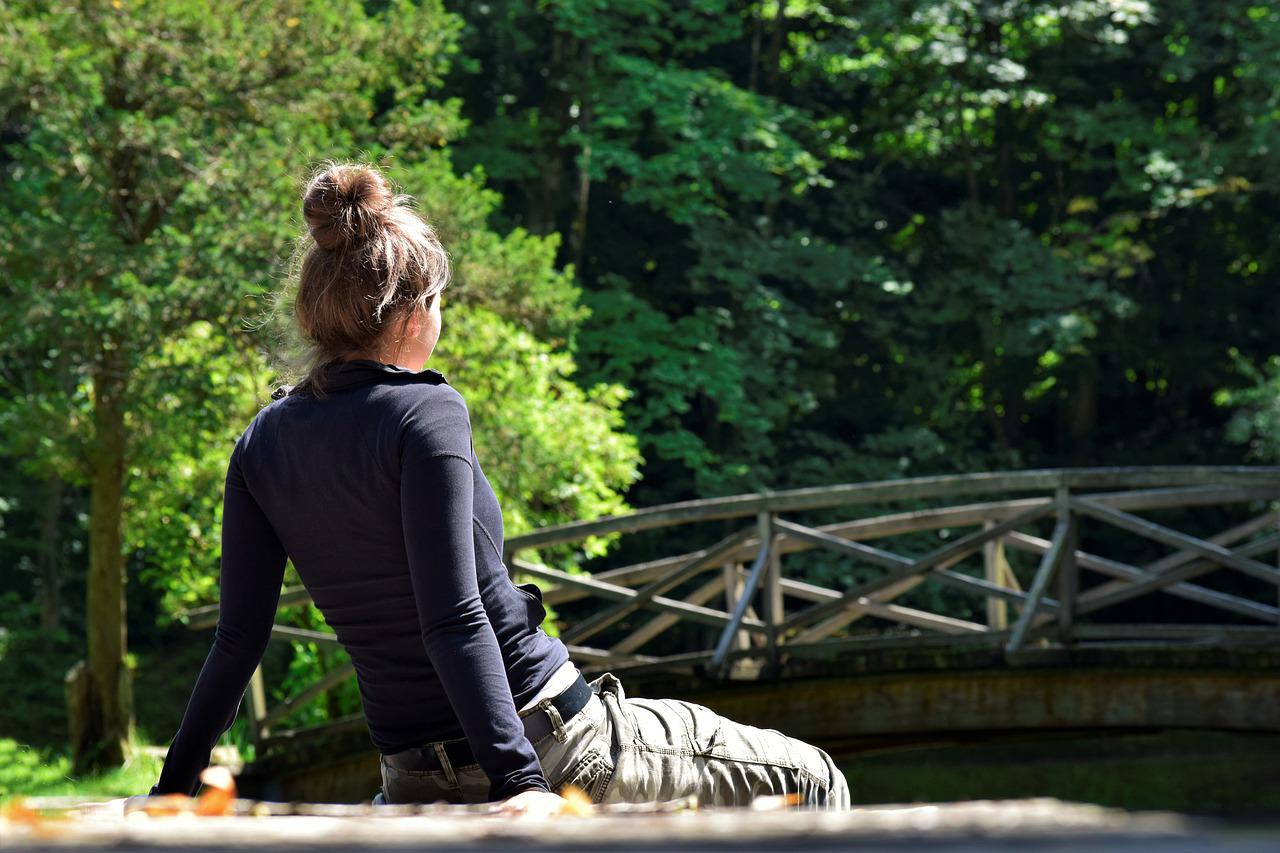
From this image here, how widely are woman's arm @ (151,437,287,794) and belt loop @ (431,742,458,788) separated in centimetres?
30

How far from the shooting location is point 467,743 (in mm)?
1754

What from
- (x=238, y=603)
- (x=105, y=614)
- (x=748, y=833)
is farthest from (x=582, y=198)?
(x=748, y=833)

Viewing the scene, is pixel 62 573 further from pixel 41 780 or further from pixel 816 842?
pixel 816 842

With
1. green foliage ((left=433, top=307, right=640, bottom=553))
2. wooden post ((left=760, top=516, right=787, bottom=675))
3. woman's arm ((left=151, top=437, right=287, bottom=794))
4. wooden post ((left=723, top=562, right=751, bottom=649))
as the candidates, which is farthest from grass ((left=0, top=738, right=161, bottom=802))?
woman's arm ((left=151, top=437, right=287, bottom=794))

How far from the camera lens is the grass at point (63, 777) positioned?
28.2 feet

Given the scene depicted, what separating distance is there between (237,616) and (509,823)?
1.17 m

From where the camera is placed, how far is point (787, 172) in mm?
17281

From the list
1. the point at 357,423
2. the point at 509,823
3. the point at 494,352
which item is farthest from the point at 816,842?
the point at 494,352

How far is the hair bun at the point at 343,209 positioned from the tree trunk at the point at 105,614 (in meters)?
8.16

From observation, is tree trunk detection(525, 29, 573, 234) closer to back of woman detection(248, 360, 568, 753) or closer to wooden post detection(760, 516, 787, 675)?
wooden post detection(760, 516, 787, 675)

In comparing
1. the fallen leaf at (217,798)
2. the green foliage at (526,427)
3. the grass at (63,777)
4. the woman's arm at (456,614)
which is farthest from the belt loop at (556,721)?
the grass at (63,777)

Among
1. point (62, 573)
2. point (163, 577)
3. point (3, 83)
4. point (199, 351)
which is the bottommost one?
point (62, 573)

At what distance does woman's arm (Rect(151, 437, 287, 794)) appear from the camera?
186 centimetres

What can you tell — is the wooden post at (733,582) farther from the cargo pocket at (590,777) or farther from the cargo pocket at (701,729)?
the cargo pocket at (590,777)
